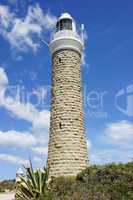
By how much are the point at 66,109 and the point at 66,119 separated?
66 cm

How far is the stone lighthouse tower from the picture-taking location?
21.9 m

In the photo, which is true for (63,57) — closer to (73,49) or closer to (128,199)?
(73,49)

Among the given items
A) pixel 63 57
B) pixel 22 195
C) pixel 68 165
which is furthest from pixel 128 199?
pixel 63 57

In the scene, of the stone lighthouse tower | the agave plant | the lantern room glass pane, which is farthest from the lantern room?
the agave plant

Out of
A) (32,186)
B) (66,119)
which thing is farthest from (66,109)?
(32,186)

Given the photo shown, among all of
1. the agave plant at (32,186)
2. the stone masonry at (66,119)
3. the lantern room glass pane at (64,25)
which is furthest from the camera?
the lantern room glass pane at (64,25)

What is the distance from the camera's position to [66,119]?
73.6 feet

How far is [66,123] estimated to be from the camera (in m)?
22.3

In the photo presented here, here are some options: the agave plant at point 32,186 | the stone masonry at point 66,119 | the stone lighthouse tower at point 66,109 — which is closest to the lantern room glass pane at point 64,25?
the stone lighthouse tower at point 66,109

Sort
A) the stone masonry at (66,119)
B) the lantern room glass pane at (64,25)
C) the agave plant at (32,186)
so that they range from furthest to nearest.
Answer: the lantern room glass pane at (64,25) < the stone masonry at (66,119) < the agave plant at (32,186)

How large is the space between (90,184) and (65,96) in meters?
7.07

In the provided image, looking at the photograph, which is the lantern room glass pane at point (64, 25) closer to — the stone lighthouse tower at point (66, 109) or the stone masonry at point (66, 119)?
Result: the stone lighthouse tower at point (66, 109)

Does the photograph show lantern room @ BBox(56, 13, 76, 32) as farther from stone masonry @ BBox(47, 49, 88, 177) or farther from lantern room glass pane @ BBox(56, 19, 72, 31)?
stone masonry @ BBox(47, 49, 88, 177)

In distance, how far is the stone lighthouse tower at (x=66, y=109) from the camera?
21.9m
